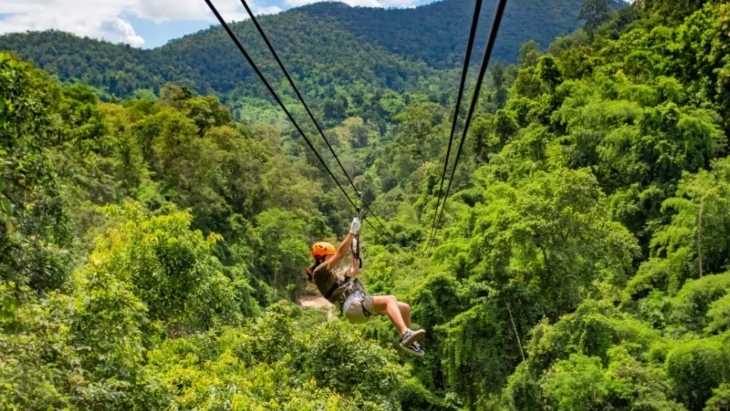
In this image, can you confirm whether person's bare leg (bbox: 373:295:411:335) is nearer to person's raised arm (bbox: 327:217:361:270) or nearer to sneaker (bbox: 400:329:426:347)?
sneaker (bbox: 400:329:426:347)

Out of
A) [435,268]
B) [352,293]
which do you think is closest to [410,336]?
[352,293]

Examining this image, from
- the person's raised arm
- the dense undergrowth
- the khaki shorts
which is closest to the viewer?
the person's raised arm

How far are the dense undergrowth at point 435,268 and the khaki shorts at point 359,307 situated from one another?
2.01 m

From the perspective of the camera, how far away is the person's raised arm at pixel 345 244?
4791 mm

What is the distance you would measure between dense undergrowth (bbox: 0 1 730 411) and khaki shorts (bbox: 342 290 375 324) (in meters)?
2.01

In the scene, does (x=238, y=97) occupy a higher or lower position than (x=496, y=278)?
higher

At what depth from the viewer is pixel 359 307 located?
5.41 metres

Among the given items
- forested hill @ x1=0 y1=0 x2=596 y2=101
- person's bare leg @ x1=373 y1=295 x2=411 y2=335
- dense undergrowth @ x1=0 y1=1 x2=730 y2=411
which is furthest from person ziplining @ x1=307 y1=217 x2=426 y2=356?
forested hill @ x1=0 y1=0 x2=596 y2=101

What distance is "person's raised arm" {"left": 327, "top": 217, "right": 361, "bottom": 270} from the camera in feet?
15.7

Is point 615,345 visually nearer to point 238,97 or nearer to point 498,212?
point 498,212

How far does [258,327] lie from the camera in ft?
35.9

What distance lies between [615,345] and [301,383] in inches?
263

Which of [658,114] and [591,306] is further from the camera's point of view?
[658,114]

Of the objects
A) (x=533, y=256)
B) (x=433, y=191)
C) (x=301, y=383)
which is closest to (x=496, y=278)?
(x=533, y=256)
